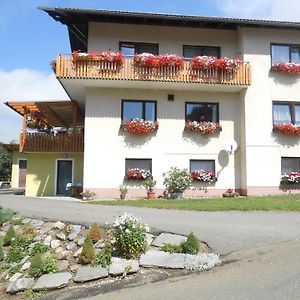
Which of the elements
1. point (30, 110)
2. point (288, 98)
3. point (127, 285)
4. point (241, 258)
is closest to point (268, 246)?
point (241, 258)

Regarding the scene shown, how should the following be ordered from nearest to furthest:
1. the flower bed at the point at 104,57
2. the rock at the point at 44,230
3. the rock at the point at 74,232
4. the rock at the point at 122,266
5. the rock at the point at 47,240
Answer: the rock at the point at 122,266
the rock at the point at 47,240
the rock at the point at 74,232
the rock at the point at 44,230
the flower bed at the point at 104,57

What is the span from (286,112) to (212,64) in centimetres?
478

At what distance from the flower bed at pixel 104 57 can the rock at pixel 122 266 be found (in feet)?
41.1

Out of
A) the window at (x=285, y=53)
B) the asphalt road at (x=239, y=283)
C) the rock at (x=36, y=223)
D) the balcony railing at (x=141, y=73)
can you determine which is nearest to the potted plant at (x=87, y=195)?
the balcony railing at (x=141, y=73)

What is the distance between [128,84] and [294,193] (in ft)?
32.2

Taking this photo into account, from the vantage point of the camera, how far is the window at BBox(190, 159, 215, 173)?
20.7 m

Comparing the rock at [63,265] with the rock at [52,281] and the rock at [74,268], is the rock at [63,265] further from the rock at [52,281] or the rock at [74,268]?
the rock at [52,281]

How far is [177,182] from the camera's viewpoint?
62.7ft

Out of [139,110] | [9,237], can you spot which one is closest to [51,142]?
[139,110]

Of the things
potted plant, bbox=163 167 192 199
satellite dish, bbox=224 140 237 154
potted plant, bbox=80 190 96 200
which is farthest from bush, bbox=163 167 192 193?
potted plant, bbox=80 190 96 200

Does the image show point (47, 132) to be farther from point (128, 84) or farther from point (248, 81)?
point (248, 81)

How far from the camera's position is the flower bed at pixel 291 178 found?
20.4 m

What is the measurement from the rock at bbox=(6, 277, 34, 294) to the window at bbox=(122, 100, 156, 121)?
1304 cm

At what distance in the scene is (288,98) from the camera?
21.0 meters
